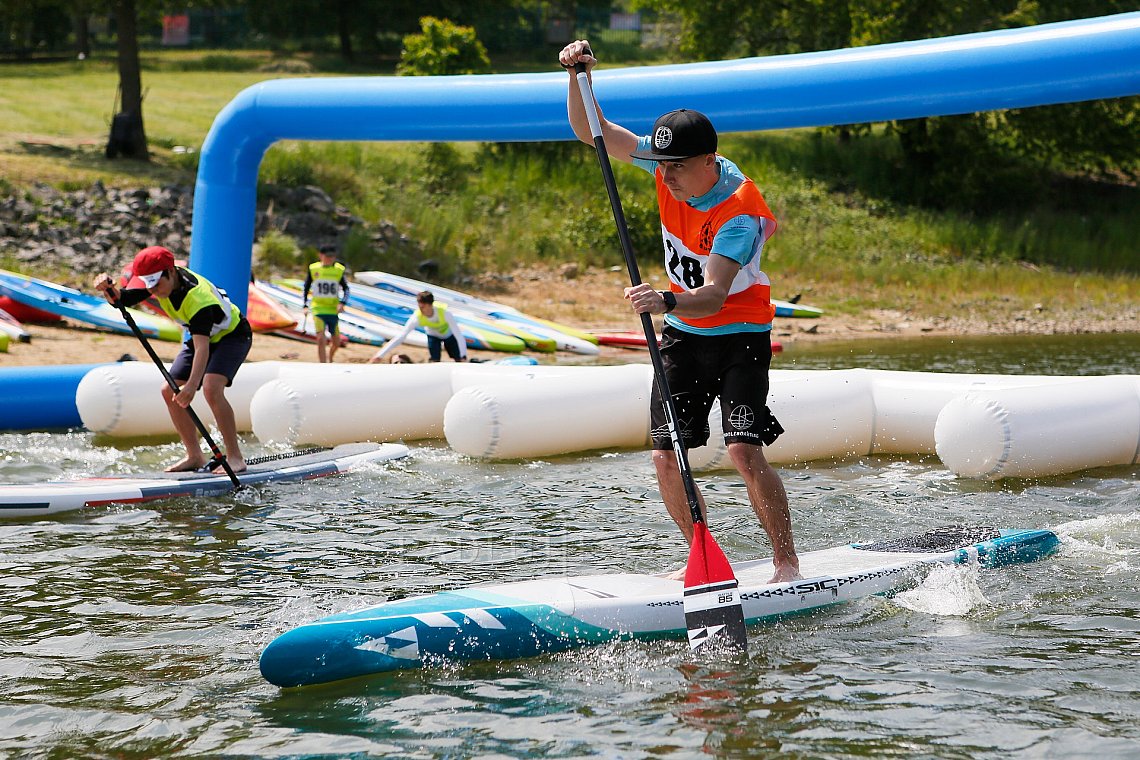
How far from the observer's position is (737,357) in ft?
17.1

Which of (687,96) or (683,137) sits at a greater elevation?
(687,96)

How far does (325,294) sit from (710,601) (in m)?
10.1

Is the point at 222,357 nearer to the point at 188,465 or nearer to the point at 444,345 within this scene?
the point at 188,465

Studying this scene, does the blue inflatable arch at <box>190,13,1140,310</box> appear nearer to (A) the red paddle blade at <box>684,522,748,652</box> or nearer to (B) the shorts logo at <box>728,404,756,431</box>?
(B) the shorts logo at <box>728,404,756,431</box>

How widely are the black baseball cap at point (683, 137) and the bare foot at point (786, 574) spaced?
1.78 meters

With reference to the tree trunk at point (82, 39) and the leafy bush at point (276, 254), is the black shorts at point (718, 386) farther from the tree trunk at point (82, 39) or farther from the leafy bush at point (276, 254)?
the tree trunk at point (82, 39)

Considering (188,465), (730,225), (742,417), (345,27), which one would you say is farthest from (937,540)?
(345,27)

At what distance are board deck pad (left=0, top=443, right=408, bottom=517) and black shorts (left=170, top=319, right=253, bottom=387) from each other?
0.65 meters

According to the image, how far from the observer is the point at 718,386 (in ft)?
17.5

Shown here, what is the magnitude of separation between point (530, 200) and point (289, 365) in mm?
14270

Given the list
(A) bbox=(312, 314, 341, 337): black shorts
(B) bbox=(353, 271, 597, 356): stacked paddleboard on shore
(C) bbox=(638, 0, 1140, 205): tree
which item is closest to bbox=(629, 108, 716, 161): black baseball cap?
(A) bbox=(312, 314, 341, 337): black shorts

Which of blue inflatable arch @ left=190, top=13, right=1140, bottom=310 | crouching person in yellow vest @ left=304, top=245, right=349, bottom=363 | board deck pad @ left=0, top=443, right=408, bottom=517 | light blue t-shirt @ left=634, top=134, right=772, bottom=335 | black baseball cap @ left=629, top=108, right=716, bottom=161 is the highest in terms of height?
blue inflatable arch @ left=190, top=13, right=1140, bottom=310

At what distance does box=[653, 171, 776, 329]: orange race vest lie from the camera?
5.09 m

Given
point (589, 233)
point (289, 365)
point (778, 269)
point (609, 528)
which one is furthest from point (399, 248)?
point (609, 528)
